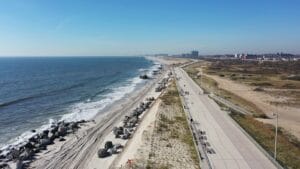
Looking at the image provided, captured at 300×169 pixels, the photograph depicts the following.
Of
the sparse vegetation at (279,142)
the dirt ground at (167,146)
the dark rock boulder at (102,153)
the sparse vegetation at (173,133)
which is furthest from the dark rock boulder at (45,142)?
the sparse vegetation at (279,142)

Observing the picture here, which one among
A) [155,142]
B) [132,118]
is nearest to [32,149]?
[155,142]

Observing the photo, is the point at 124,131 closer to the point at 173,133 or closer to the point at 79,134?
the point at 79,134

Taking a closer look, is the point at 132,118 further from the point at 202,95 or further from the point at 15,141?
the point at 202,95

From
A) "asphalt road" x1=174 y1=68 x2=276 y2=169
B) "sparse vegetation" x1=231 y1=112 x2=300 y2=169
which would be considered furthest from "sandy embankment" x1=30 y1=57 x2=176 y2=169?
"sparse vegetation" x1=231 y1=112 x2=300 y2=169

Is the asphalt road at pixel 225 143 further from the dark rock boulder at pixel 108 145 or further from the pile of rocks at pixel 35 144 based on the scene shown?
the pile of rocks at pixel 35 144

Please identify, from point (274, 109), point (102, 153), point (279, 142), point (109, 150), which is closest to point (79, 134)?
point (109, 150)

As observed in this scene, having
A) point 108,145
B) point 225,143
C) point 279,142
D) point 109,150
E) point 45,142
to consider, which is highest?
point 225,143

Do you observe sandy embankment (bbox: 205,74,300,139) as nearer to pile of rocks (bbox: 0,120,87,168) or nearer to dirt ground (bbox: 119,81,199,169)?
dirt ground (bbox: 119,81,199,169)
